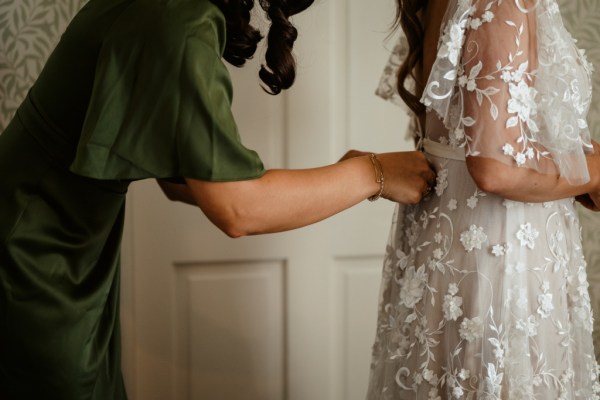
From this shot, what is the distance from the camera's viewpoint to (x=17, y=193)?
42.6 inches

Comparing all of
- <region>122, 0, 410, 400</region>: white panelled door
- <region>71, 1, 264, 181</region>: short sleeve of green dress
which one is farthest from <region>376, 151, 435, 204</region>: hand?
<region>122, 0, 410, 400</region>: white panelled door

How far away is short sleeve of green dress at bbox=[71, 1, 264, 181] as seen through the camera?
3.09ft

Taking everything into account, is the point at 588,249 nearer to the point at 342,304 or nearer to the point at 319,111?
the point at 342,304

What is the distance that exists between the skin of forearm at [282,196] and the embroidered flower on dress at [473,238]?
20 cm

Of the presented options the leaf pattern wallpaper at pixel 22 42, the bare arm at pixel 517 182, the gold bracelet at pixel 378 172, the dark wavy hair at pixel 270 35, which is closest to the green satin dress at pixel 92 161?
the dark wavy hair at pixel 270 35

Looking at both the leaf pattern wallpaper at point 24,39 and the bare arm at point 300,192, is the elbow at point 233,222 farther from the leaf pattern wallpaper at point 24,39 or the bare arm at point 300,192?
the leaf pattern wallpaper at point 24,39

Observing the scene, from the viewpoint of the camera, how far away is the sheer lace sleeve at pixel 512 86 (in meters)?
1.13

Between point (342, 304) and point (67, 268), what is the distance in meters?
1.26

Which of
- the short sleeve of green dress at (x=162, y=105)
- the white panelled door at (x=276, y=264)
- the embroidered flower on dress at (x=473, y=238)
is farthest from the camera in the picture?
the white panelled door at (x=276, y=264)

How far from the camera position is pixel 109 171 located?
960 millimetres

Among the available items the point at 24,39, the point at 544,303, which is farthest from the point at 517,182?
the point at 24,39

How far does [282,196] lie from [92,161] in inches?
11.4

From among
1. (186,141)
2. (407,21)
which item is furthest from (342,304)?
(186,141)

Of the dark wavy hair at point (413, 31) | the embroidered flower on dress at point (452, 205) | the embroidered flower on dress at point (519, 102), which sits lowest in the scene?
the embroidered flower on dress at point (452, 205)
